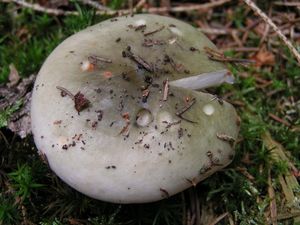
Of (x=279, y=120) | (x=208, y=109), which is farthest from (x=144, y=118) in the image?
(x=279, y=120)

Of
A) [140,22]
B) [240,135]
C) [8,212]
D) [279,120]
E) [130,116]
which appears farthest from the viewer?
[279,120]

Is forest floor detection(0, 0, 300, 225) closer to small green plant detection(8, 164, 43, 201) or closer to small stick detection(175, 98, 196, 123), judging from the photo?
small green plant detection(8, 164, 43, 201)

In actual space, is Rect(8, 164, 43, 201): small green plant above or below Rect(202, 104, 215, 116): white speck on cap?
below

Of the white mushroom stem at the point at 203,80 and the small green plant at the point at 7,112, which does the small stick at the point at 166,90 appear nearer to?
the white mushroom stem at the point at 203,80

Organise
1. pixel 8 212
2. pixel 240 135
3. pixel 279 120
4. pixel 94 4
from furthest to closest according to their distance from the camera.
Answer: pixel 94 4, pixel 279 120, pixel 240 135, pixel 8 212

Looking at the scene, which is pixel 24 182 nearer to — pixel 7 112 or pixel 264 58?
pixel 7 112

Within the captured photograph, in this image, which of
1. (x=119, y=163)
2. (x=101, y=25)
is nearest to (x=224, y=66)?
(x=101, y=25)

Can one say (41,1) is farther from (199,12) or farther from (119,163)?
(119,163)

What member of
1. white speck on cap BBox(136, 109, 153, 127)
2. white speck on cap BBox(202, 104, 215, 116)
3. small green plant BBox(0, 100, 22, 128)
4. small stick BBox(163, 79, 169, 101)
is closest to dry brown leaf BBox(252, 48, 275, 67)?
white speck on cap BBox(202, 104, 215, 116)
